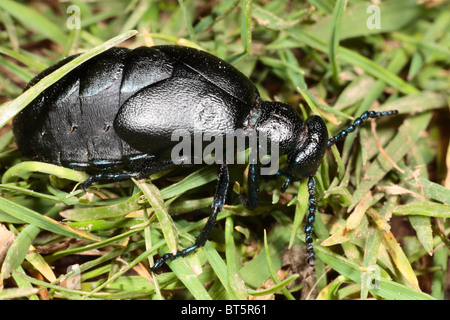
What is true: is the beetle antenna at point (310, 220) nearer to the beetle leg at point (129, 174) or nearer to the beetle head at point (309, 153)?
the beetle head at point (309, 153)

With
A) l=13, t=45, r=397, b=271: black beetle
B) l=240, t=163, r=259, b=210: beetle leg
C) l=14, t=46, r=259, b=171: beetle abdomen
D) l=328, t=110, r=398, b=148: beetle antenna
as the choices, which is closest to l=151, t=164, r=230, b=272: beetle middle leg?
l=13, t=45, r=397, b=271: black beetle

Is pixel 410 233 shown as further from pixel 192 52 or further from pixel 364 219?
pixel 192 52

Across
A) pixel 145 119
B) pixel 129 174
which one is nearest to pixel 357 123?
pixel 145 119

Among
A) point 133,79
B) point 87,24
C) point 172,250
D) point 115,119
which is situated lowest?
point 172,250

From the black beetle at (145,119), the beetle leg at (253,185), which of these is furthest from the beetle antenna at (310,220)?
the beetle leg at (253,185)

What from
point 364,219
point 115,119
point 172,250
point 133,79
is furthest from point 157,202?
point 364,219

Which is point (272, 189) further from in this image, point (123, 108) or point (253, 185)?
point (123, 108)
